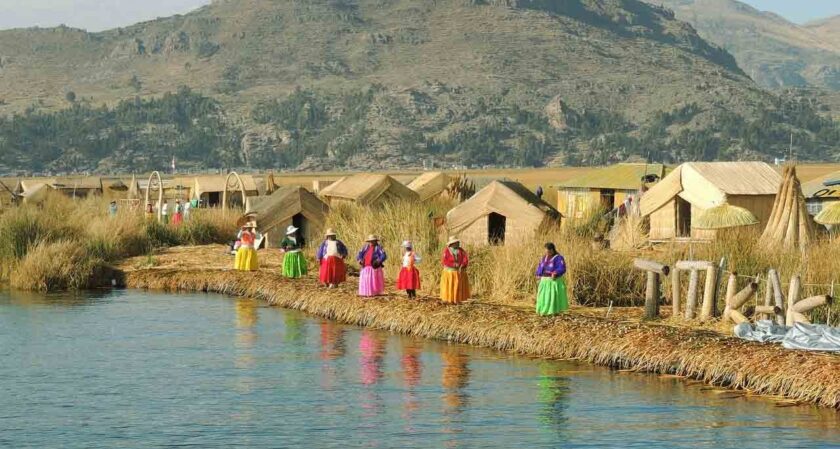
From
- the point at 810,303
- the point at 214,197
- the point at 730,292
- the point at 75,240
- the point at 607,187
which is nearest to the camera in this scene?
the point at 810,303

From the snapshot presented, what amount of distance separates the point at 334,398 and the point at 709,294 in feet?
19.7

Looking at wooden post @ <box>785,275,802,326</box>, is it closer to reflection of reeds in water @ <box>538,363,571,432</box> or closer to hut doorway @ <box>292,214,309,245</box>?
reflection of reeds in water @ <box>538,363,571,432</box>

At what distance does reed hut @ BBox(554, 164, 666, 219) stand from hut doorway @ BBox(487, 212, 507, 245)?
11737 millimetres

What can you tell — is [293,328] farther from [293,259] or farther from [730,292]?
[730,292]

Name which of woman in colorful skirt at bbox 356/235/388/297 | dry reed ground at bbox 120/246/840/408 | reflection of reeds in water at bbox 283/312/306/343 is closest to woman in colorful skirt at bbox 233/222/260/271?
dry reed ground at bbox 120/246/840/408

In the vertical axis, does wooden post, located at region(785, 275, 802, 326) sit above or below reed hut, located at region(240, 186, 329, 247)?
below

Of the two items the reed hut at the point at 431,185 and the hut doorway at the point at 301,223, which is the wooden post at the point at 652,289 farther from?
the reed hut at the point at 431,185

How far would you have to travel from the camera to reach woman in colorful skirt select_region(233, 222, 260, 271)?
108 ft

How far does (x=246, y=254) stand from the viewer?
33.4m

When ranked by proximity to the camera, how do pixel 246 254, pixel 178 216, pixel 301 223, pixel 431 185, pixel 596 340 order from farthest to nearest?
pixel 431 185
pixel 178 216
pixel 301 223
pixel 246 254
pixel 596 340

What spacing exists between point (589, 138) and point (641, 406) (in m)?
161

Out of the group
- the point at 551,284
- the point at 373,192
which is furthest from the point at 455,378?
the point at 373,192

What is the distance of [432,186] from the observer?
2079 inches

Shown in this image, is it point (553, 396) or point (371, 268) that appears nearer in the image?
point (553, 396)
